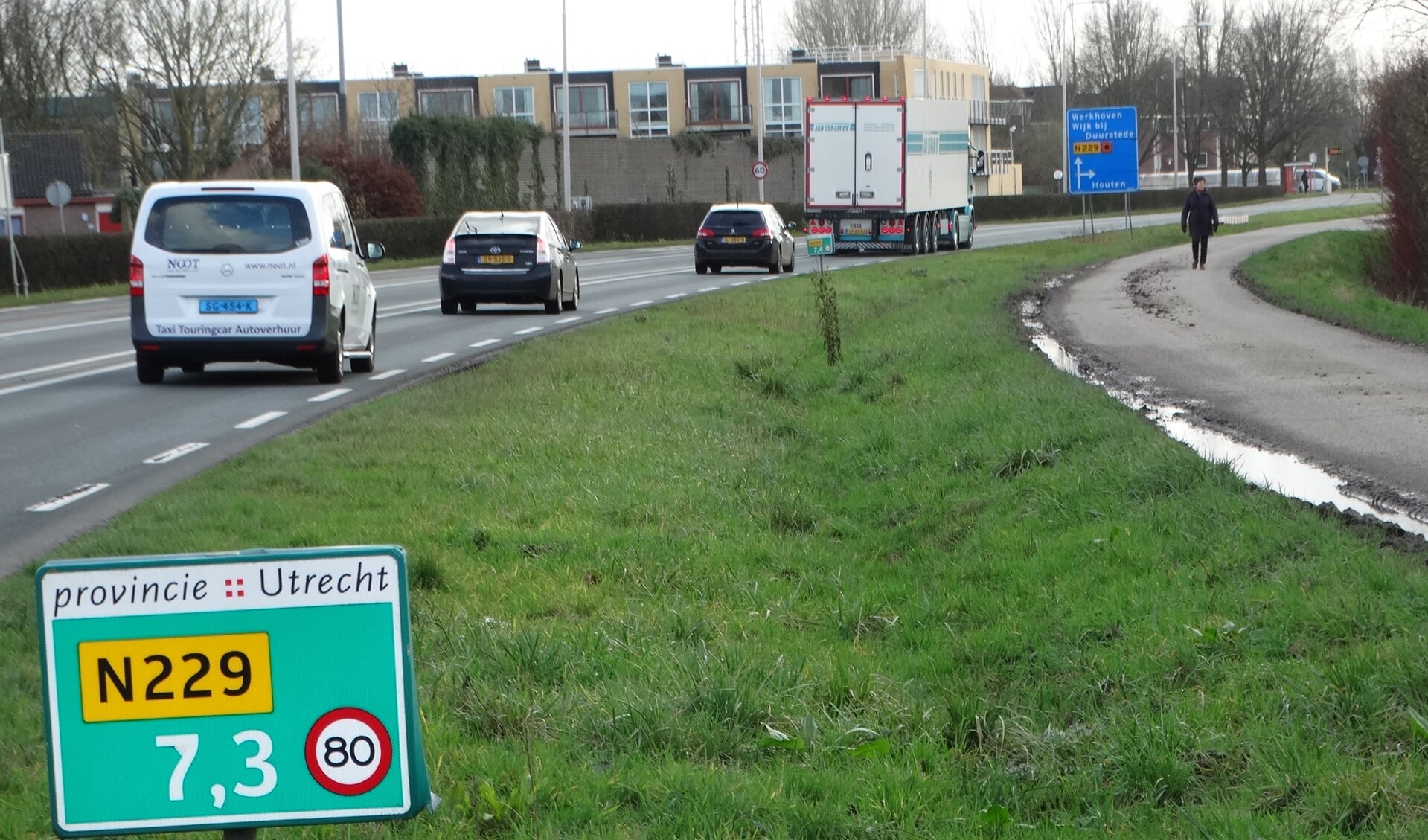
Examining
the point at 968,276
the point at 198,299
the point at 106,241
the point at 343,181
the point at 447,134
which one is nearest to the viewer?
the point at 198,299

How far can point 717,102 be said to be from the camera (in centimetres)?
11300

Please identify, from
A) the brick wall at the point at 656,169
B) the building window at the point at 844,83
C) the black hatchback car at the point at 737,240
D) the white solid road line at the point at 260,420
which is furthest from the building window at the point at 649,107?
the white solid road line at the point at 260,420

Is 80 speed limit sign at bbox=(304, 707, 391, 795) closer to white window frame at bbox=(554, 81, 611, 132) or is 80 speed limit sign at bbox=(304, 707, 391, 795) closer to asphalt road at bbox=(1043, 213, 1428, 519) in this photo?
asphalt road at bbox=(1043, 213, 1428, 519)

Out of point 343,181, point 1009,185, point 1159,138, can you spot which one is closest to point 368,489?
point 343,181

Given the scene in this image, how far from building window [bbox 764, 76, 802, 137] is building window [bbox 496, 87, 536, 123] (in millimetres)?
18081

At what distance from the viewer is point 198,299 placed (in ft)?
48.6

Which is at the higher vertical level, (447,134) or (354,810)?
(447,134)

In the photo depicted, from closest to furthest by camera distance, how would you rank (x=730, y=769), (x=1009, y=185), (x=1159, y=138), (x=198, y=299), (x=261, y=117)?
1. (x=730, y=769)
2. (x=198, y=299)
3. (x=261, y=117)
4. (x=1159, y=138)
5. (x=1009, y=185)

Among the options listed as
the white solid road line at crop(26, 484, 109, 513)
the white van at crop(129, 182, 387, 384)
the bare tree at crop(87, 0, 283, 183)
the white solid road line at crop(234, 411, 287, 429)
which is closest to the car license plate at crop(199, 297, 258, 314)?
the white van at crop(129, 182, 387, 384)

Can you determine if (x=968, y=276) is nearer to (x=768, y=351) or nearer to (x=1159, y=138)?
(x=768, y=351)

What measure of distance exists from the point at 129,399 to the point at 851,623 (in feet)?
31.2

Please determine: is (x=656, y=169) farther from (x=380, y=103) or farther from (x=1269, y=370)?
(x=1269, y=370)

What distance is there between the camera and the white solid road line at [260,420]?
1241 centimetres

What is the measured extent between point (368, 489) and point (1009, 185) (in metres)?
120
